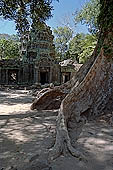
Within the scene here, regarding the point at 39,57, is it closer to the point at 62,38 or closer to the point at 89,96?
the point at 62,38

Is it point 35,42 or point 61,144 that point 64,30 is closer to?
point 35,42

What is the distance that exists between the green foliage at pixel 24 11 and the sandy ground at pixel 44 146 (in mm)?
5391

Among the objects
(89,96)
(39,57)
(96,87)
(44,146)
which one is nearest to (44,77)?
(39,57)

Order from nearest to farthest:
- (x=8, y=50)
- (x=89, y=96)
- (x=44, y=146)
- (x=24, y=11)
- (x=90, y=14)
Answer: (x=44, y=146), (x=89, y=96), (x=24, y=11), (x=90, y=14), (x=8, y=50)

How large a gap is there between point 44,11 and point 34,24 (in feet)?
3.30

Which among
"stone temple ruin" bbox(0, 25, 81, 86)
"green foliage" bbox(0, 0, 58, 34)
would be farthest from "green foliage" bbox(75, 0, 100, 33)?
"green foliage" bbox(0, 0, 58, 34)

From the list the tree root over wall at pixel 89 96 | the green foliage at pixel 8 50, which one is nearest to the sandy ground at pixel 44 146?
the tree root over wall at pixel 89 96

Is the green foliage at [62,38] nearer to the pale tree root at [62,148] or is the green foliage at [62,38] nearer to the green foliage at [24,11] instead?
the green foliage at [24,11]

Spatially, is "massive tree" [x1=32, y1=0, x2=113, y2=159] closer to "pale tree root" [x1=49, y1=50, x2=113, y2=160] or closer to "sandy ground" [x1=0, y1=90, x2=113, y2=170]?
"pale tree root" [x1=49, y1=50, x2=113, y2=160]

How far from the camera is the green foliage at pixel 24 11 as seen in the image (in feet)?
26.2

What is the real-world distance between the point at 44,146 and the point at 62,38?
120 ft

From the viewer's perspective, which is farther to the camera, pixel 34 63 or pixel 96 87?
pixel 34 63

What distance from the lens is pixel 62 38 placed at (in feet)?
125

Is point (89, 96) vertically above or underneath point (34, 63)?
underneath
